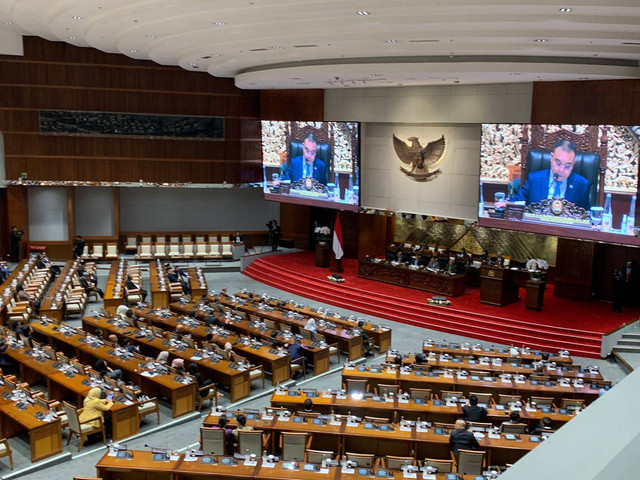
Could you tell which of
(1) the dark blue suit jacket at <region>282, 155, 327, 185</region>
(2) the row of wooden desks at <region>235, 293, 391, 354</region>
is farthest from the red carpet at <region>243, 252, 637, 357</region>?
(1) the dark blue suit jacket at <region>282, 155, 327, 185</region>

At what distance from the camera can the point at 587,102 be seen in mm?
16906

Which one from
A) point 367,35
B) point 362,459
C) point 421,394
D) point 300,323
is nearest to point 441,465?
point 362,459

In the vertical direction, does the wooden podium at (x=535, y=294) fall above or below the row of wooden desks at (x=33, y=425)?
above

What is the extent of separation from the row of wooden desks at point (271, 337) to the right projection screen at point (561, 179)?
749 cm

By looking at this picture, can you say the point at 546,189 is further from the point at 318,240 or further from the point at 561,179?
the point at 318,240

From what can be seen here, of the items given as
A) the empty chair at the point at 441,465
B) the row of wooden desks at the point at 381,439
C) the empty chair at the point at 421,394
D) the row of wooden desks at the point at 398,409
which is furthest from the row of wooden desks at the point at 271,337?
the empty chair at the point at 441,465

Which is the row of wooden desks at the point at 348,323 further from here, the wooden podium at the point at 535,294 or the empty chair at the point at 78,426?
the empty chair at the point at 78,426

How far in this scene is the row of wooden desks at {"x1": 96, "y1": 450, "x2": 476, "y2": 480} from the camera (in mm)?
8320

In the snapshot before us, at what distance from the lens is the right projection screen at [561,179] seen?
16266 mm

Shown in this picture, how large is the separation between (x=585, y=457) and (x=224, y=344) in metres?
14.0

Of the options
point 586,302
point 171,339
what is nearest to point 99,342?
point 171,339

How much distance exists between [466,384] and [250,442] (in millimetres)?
4464

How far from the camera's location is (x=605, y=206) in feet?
54.6

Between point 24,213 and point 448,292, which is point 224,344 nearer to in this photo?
point 448,292
